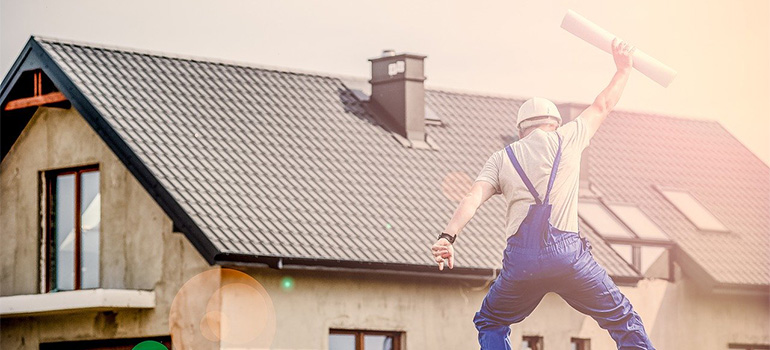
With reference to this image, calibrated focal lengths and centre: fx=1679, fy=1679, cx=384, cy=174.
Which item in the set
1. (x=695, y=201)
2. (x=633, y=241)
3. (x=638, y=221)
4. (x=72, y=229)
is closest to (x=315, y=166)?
(x=72, y=229)

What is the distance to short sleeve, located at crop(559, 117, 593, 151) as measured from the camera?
976 cm

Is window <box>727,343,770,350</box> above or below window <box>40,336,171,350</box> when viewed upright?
above

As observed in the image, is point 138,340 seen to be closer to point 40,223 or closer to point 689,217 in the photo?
point 40,223

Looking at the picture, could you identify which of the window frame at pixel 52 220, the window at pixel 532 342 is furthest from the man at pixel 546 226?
the window at pixel 532 342

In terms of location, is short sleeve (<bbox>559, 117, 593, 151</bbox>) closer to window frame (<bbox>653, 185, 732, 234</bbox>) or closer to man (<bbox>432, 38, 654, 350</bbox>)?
man (<bbox>432, 38, 654, 350</bbox>)

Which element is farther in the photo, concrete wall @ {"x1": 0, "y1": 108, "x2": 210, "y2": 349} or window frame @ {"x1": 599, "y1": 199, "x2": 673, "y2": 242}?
window frame @ {"x1": 599, "y1": 199, "x2": 673, "y2": 242}

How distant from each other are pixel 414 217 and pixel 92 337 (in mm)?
4951

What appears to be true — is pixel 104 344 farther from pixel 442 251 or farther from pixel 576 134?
pixel 442 251

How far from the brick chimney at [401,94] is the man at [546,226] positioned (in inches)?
672

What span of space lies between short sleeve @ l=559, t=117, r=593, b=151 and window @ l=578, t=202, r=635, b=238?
17484 millimetres

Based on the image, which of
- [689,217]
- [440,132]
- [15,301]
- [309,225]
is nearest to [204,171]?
[309,225]

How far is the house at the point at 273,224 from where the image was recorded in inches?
870

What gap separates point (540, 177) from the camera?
9.66m

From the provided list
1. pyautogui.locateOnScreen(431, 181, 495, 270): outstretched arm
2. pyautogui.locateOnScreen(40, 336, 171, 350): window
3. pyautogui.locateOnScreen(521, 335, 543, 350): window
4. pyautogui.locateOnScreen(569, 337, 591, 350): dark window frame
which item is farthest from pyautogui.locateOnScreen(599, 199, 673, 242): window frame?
pyautogui.locateOnScreen(431, 181, 495, 270): outstretched arm
